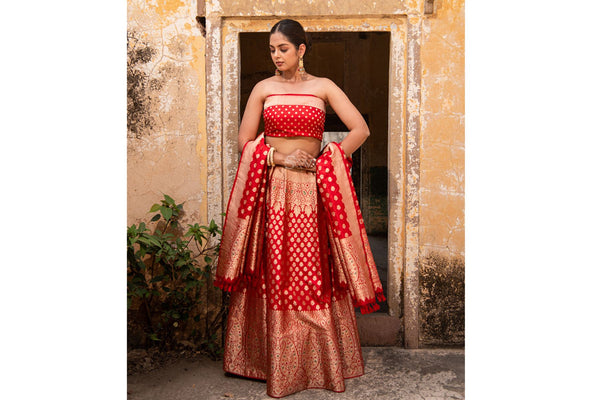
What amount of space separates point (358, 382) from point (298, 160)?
4.13 ft

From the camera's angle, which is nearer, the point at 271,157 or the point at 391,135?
the point at 271,157

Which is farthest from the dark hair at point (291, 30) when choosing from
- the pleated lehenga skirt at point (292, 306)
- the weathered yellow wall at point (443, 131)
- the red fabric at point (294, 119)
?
the weathered yellow wall at point (443, 131)

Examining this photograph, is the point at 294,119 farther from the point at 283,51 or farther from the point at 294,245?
the point at 294,245

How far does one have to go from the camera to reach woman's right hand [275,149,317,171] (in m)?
2.30

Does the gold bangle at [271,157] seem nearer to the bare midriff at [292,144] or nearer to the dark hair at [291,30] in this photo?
the bare midriff at [292,144]

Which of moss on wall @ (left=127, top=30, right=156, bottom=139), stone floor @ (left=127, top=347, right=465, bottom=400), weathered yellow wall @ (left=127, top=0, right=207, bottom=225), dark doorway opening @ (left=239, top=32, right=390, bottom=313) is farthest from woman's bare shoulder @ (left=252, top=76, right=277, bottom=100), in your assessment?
dark doorway opening @ (left=239, top=32, right=390, bottom=313)

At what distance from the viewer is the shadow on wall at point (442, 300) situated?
2893mm

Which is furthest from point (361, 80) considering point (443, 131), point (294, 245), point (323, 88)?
point (294, 245)

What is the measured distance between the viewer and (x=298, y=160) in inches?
90.4

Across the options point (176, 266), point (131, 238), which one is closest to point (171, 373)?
point (176, 266)

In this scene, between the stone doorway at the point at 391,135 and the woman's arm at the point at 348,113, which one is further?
the stone doorway at the point at 391,135

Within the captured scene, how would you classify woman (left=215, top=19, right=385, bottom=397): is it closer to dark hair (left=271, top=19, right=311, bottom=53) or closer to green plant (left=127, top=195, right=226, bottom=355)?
dark hair (left=271, top=19, right=311, bottom=53)

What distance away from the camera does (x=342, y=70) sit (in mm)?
7293

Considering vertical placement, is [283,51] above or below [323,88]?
above
